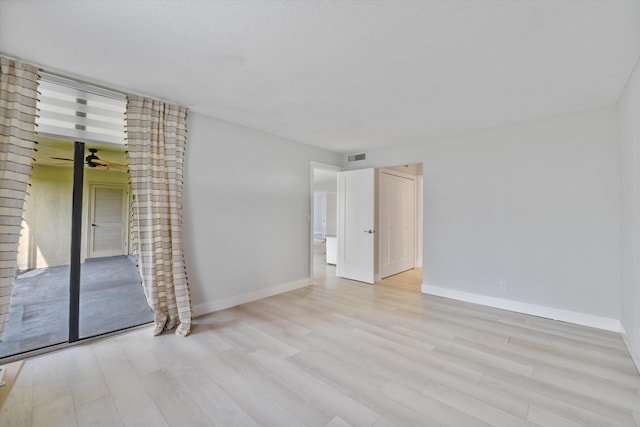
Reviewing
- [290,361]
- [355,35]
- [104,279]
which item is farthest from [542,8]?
[104,279]

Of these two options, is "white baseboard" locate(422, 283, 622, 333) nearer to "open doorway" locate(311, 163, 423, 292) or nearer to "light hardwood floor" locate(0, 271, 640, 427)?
"light hardwood floor" locate(0, 271, 640, 427)

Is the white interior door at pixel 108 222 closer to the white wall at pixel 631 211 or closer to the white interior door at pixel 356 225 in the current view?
the white interior door at pixel 356 225

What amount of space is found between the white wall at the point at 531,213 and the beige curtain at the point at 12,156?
4643 mm

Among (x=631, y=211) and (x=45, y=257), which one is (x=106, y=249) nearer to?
(x=45, y=257)

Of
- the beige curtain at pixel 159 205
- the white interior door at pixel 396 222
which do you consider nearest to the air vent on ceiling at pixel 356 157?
the white interior door at pixel 396 222

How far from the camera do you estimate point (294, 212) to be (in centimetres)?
441

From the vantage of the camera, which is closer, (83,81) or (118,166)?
(83,81)

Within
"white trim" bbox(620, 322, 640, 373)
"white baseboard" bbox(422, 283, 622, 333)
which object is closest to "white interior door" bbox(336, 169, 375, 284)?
"white baseboard" bbox(422, 283, 622, 333)

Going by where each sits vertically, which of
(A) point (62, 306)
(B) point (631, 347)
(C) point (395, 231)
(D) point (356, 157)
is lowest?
(B) point (631, 347)

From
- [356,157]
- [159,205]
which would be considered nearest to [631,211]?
[356,157]

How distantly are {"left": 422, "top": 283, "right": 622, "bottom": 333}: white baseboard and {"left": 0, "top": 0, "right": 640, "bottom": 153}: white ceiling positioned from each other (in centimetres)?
237

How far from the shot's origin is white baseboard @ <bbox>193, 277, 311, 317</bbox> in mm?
3270

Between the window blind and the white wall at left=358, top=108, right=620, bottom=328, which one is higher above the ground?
the window blind

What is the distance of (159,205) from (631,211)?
4.52 metres
